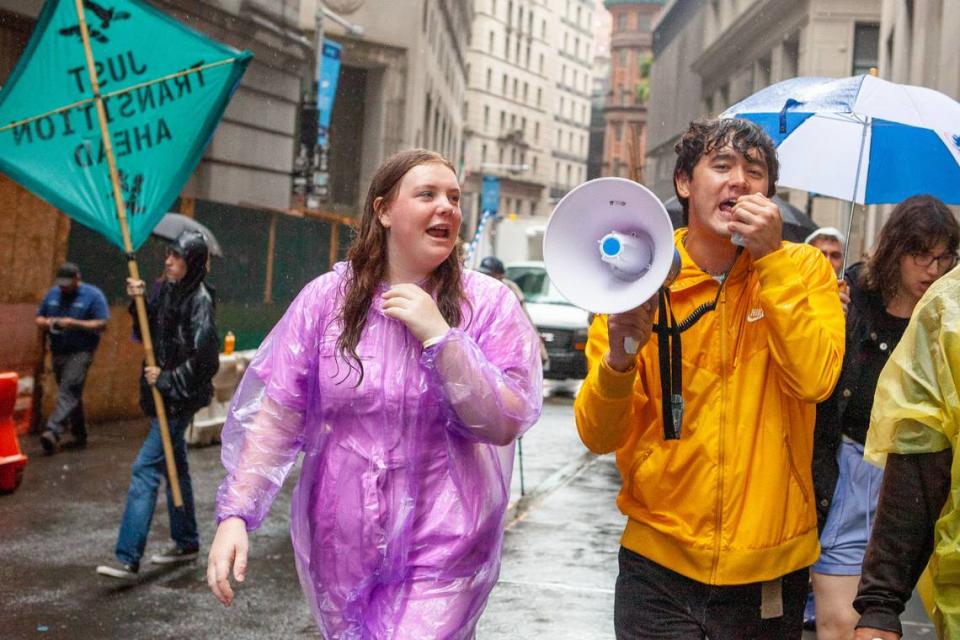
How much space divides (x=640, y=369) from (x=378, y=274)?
0.76 meters

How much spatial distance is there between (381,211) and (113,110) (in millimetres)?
4874

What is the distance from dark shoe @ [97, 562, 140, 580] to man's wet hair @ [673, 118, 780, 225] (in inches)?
195

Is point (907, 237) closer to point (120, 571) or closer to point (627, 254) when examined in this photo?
point (627, 254)

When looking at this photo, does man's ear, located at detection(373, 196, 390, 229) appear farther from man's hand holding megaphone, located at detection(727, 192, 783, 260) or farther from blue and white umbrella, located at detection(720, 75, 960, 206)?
blue and white umbrella, located at detection(720, 75, 960, 206)

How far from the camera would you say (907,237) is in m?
5.00

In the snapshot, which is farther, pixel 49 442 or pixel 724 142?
pixel 49 442

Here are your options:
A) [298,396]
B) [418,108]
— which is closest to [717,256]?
[298,396]

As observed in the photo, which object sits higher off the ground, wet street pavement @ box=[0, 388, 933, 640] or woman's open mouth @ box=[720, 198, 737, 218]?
woman's open mouth @ box=[720, 198, 737, 218]

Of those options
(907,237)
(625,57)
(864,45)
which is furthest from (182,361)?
(625,57)

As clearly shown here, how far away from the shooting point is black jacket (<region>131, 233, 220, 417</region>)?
26.2ft

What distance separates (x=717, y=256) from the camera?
354cm

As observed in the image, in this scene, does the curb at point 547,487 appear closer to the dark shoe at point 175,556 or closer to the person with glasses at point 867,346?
the dark shoe at point 175,556

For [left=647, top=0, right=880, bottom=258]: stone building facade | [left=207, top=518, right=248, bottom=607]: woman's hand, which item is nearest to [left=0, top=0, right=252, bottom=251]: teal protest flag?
[left=207, top=518, right=248, bottom=607]: woman's hand

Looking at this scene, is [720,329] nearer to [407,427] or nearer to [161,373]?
[407,427]
